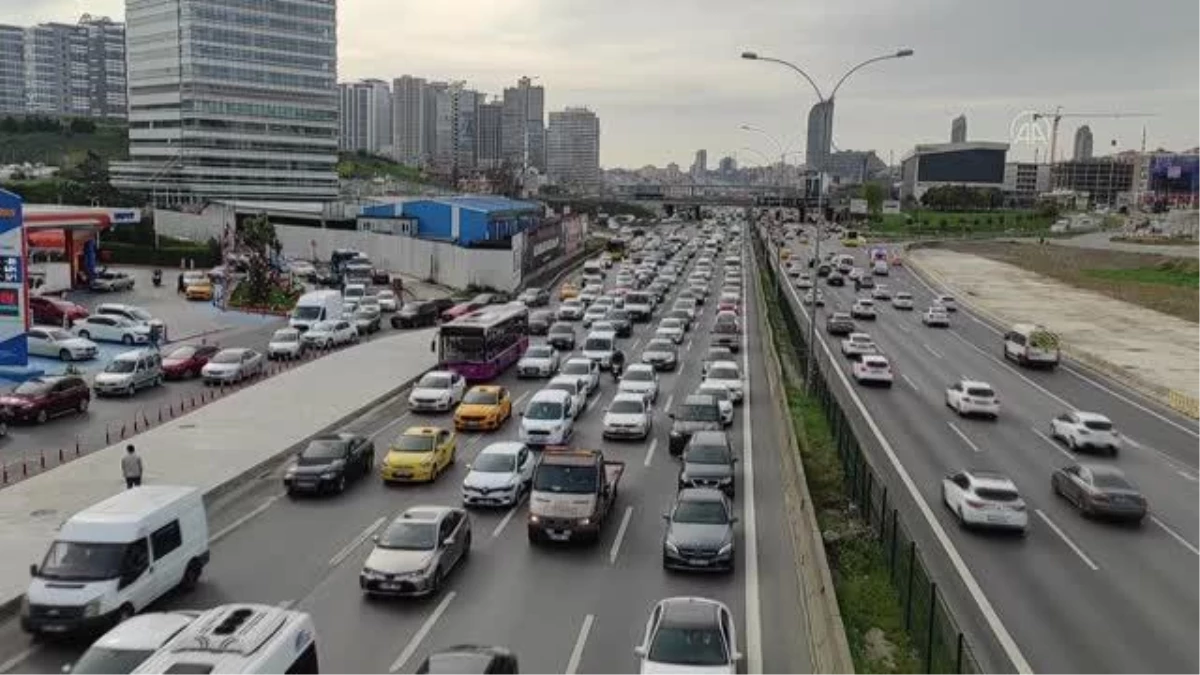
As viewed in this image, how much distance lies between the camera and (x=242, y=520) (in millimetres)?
22859

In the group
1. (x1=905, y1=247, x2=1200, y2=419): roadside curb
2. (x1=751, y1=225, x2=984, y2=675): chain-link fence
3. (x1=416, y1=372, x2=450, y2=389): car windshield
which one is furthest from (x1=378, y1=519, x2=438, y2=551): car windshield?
(x1=905, y1=247, x2=1200, y2=419): roadside curb

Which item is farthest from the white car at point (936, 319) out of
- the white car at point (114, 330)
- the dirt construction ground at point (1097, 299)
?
the white car at point (114, 330)

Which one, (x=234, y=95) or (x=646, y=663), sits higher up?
(x=234, y=95)

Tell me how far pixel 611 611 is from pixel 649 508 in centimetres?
655

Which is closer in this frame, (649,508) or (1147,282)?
(649,508)

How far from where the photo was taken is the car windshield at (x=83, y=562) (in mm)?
16266

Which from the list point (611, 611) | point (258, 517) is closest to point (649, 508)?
point (611, 611)

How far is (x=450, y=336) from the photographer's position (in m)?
39.7

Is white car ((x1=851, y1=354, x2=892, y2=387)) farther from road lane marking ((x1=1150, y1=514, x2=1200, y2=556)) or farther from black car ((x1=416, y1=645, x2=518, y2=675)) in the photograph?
black car ((x1=416, y1=645, x2=518, y2=675))

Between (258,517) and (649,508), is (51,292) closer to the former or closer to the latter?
(258,517)

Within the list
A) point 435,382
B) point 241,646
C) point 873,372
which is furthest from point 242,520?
point 873,372

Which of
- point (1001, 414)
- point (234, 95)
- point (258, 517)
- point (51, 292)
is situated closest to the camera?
point (258, 517)

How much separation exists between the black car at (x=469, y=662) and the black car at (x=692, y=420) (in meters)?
15.9

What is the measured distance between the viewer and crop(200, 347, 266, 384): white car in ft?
129
